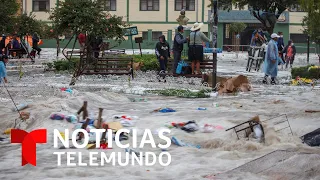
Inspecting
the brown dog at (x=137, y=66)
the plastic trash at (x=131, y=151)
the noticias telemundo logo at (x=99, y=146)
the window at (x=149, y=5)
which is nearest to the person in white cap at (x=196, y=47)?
the brown dog at (x=137, y=66)

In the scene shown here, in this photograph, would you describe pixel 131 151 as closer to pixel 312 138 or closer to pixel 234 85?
pixel 312 138

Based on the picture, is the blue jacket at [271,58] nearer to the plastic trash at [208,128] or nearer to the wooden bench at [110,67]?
the wooden bench at [110,67]

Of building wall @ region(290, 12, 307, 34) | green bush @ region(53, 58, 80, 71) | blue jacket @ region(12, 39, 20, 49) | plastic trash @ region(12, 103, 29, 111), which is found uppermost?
building wall @ region(290, 12, 307, 34)

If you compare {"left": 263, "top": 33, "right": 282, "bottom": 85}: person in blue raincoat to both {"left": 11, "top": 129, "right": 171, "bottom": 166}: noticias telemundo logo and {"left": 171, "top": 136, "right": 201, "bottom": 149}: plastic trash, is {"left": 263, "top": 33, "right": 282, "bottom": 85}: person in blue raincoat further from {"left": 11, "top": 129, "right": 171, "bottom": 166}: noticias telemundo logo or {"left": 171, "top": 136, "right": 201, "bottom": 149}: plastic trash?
{"left": 171, "top": 136, "right": 201, "bottom": 149}: plastic trash

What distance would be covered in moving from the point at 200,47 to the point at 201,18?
4169 centimetres

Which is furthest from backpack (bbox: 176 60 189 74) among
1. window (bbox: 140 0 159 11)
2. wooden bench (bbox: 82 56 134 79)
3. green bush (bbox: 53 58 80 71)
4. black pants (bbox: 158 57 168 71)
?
window (bbox: 140 0 159 11)

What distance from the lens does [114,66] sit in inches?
843

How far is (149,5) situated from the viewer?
62.2 meters

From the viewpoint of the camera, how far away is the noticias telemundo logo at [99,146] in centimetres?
790

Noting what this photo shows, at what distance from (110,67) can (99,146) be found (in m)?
12.5

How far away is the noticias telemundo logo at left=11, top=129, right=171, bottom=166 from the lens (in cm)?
790

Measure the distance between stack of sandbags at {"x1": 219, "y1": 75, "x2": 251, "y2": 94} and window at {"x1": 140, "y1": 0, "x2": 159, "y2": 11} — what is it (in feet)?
151

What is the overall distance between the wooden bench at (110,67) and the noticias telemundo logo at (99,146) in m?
10.0

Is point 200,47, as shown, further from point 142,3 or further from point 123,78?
point 142,3
